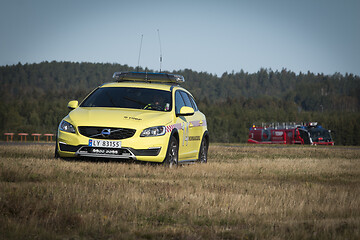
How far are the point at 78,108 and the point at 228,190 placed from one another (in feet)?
17.5

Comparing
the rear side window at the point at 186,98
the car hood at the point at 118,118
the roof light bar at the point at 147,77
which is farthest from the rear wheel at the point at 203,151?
the car hood at the point at 118,118

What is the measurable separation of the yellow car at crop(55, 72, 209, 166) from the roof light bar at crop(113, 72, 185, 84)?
1.89 feet

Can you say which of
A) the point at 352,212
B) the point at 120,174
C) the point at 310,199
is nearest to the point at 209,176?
the point at 120,174

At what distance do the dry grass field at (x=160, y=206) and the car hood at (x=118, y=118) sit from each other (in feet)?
3.56

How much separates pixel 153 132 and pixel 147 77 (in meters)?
3.53

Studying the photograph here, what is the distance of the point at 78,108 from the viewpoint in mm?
14031

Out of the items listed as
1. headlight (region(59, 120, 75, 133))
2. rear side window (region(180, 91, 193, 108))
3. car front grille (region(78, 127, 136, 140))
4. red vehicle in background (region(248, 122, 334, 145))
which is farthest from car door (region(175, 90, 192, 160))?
red vehicle in background (region(248, 122, 334, 145))

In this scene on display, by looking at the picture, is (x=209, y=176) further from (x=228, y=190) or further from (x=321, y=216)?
(x=321, y=216)

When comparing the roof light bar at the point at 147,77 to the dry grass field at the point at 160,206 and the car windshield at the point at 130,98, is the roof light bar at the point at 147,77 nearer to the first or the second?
the car windshield at the point at 130,98

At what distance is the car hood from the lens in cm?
1297

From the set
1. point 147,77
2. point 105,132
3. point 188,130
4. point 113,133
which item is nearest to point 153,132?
point 113,133

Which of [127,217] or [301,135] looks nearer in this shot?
[127,217]

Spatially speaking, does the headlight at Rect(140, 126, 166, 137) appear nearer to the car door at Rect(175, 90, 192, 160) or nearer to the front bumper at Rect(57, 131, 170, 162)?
the front bumper at Rect(57, 131, 170, 162)

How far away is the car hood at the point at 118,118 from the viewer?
511 inches
